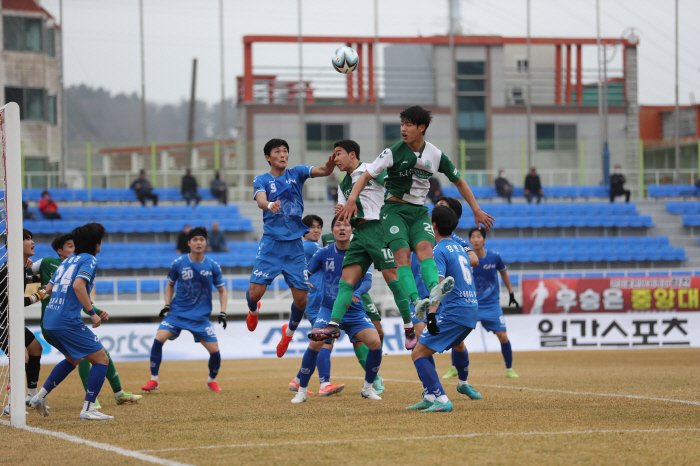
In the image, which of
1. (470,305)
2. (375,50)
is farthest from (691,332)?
(375,50)

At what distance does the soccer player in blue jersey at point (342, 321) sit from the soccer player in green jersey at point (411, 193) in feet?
4.50

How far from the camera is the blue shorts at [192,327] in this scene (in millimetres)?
11789

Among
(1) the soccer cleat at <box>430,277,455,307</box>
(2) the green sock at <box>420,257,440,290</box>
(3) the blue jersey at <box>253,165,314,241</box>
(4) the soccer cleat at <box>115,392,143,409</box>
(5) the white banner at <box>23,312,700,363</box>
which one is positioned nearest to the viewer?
(1) the soccer cleat at <box>430,277,455,307</box>

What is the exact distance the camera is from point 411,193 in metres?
8.19

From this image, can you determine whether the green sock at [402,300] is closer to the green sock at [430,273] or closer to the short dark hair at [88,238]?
the green sock at [430,273]

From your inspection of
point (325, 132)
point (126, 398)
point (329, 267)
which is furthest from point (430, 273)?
point (325, 132)

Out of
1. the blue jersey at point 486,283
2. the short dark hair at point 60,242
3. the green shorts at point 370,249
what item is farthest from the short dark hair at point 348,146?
the blue jersey at point 486,283

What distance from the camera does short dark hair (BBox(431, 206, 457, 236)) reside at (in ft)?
26.6

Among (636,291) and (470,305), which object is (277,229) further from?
(636,291)

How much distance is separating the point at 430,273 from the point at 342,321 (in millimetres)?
2300

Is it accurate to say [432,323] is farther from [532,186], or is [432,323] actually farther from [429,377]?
[532,186]

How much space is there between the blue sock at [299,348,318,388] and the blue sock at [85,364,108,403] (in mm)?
2340

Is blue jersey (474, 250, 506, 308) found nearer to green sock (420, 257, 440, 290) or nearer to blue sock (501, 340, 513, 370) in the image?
blue sock (501, 340, 513, 370)

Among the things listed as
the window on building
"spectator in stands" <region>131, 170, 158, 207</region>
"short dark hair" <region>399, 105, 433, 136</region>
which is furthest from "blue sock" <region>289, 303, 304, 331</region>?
the window on building
